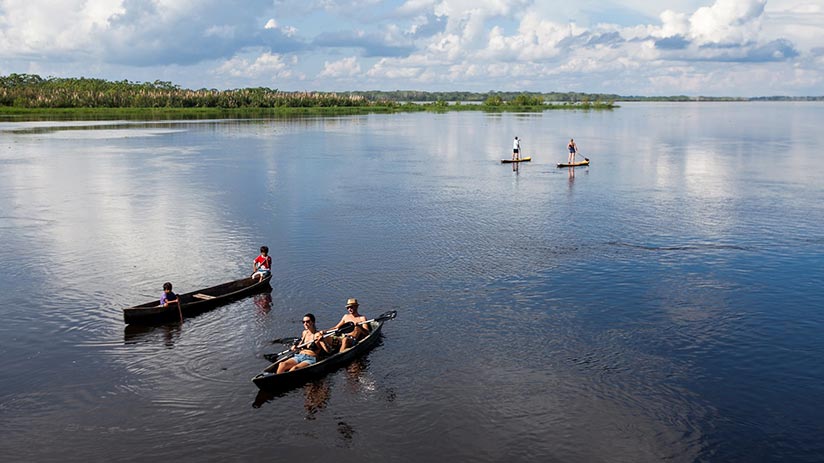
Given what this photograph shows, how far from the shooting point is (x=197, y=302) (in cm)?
2625

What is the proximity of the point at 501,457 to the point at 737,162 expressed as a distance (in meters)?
70.2

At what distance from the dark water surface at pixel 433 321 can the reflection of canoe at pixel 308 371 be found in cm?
37

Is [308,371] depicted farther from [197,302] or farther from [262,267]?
[262,267]

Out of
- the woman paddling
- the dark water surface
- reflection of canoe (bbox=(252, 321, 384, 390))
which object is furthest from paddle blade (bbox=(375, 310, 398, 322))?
the woman paddling

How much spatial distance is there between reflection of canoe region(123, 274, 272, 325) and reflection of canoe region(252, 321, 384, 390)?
6.70 meters

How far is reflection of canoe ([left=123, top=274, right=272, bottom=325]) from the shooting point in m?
24.8

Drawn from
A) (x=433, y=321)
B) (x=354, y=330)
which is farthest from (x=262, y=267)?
(x=433, y=321)

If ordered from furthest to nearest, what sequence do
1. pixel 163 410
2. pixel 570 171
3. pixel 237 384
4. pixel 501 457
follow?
pixel 570 171, pixel 237 384, pixel 163 410, pixel 501 457

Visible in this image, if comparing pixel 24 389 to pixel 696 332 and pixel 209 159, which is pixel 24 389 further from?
pixel 209 159

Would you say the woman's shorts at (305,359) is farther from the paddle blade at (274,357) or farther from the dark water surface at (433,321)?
the paddle blade at (274,357)

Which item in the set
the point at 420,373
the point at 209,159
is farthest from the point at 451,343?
the point at 209,159

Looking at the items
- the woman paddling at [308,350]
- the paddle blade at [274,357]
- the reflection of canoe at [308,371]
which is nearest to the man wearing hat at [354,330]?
the reflection of canoe at [308,371]

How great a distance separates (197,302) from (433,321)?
913 centimetres

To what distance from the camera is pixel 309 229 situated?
40938 millimetres
